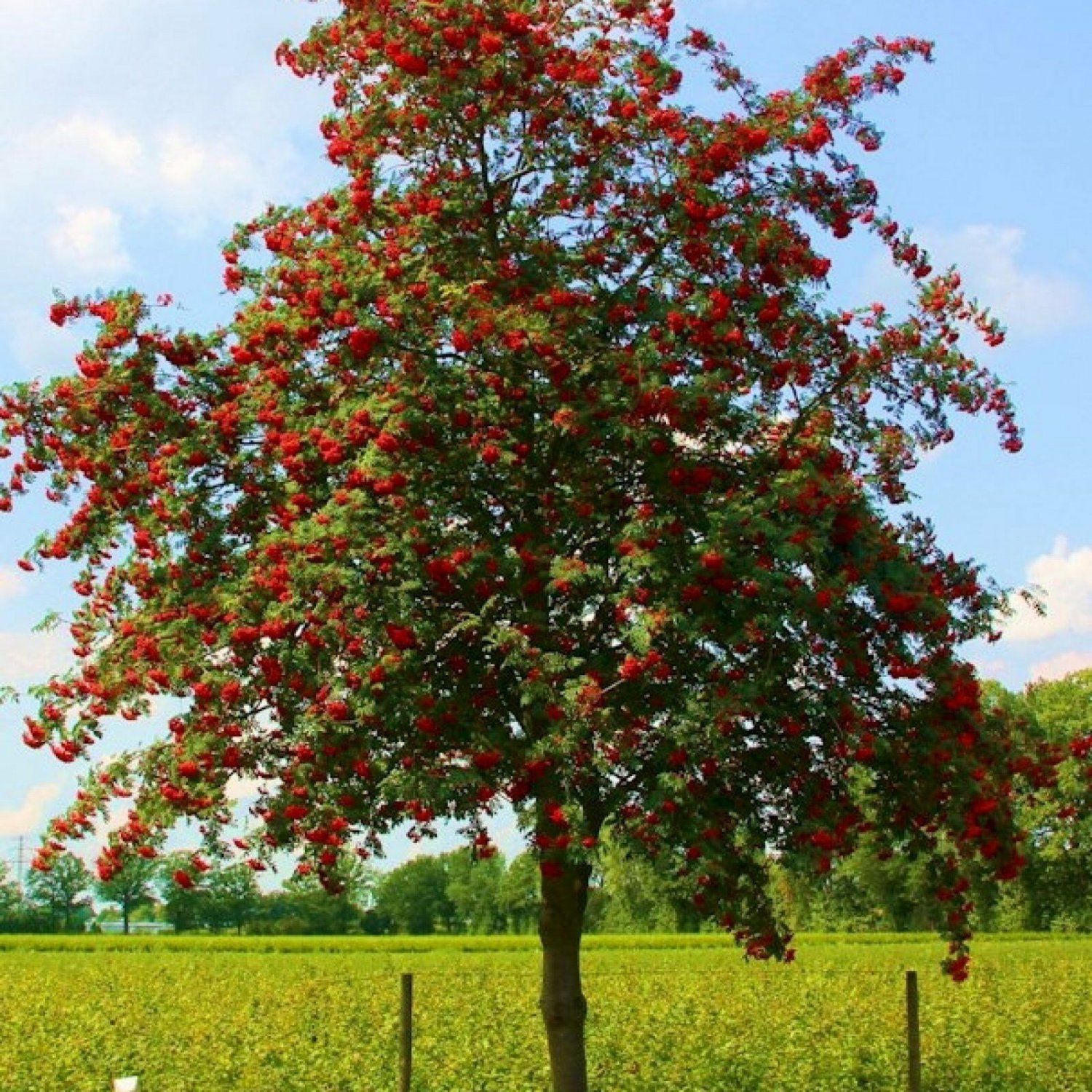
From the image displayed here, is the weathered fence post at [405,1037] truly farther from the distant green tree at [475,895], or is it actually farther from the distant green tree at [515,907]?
the distant green tree at [475,895]

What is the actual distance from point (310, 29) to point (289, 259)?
9.01ft

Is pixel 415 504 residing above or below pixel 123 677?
above

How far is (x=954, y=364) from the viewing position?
1566 cm

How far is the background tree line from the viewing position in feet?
54.3

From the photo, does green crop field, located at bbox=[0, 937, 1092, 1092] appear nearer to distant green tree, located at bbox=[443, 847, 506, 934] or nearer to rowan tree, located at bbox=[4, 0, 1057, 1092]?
rowan tree, located at bbox=[4, 0, 1057, 1092]

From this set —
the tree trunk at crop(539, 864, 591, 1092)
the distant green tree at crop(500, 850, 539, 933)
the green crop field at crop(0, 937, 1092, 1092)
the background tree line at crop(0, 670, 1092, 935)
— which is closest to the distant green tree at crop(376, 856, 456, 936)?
the background tree line at crop(0, 670, 1092, 935)

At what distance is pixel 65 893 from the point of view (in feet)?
452

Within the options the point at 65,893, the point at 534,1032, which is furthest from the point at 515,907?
the point at 534,1032

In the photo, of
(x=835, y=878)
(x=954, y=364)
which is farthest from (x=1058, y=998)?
(x=835, y=878)

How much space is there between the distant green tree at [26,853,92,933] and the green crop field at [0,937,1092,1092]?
103m

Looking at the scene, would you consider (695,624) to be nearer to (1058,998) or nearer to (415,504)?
(415,504)

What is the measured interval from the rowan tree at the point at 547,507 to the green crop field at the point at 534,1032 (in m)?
6.51

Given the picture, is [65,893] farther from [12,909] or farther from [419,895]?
[419,895]

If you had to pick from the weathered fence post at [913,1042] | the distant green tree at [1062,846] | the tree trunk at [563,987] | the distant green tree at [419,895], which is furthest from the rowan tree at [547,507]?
the distant green tree at [419,895]
